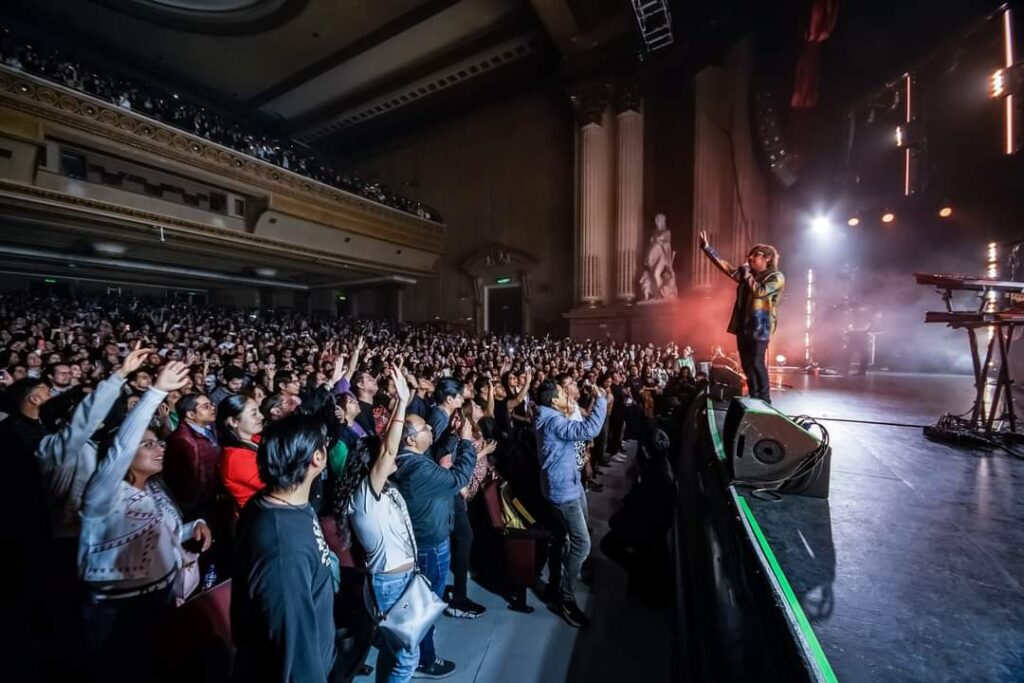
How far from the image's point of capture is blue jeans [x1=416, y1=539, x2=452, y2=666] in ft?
7.31

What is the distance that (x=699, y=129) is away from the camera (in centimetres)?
1189

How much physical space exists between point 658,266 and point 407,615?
1202cm

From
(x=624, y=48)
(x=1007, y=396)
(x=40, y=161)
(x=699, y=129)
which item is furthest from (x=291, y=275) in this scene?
(x=1007, y=396)

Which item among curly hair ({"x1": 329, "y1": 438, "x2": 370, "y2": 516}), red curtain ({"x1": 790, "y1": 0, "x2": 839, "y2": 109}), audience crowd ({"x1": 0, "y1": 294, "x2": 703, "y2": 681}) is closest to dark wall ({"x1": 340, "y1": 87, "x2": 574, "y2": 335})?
red curtain ({"x1": 790, "y1": 0, "x2": 839, "y2": 109})

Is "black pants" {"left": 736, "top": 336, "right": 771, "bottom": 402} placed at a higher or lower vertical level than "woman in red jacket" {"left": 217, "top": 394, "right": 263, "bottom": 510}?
higher

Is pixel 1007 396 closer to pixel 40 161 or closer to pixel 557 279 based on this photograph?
pixel 557 279

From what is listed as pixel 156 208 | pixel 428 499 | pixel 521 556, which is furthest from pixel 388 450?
pixel 156 208

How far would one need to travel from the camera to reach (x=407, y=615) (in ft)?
5.63

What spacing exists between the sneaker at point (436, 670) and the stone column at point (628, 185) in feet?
37.5

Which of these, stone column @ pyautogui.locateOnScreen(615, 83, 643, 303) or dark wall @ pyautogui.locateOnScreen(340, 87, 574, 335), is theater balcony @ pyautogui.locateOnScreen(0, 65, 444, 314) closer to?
dark wall @ pyautogui.locateOnScreen(340, 87, 574, 335)

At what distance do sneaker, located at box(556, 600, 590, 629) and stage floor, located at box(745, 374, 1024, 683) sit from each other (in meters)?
1.44

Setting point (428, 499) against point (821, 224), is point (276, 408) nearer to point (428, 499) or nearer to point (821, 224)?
point (428, 499)

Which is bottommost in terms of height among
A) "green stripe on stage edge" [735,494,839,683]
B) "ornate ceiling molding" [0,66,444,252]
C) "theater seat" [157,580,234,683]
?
"theater seat" [157,580,234,683]

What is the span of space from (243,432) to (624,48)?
14322mm
